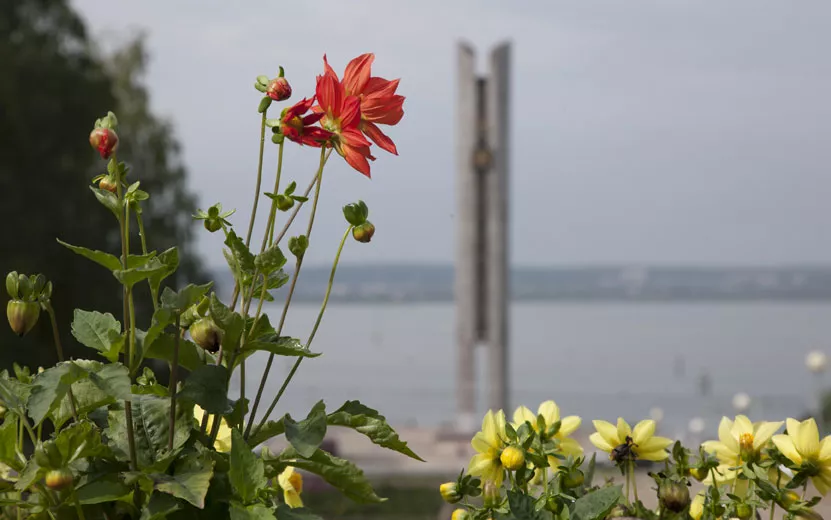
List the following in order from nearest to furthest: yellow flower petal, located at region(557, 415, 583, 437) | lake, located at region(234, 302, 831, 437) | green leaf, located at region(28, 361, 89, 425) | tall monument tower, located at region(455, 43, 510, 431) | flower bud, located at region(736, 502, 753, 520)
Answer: green leaf, located at region(28, 361, 89, 425)
flower bud, located at region(736, 502, 753, 520)
yellow flower petal, located at region(557, 415, 583, 437)
tall monument tower, located at region(455, 43, 510, 431)
lake, located at region(234, 302, 831, 437)

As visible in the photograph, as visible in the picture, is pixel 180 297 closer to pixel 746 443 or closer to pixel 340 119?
pixel 340 119

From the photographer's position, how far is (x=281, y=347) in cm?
62

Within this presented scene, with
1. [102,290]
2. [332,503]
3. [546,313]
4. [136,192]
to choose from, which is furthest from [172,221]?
[546,313]

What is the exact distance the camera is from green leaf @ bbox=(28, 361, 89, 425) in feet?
1.86

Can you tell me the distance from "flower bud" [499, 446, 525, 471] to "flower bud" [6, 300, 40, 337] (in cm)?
32

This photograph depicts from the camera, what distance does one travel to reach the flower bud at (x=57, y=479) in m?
0.57

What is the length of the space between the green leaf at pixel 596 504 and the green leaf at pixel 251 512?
20 centimetres

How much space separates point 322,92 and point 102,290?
27.7 feet

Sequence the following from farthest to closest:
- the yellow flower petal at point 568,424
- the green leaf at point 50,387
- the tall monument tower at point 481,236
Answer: the tall monument tower at point 481,236 → the yellow flower petal at point 568,424 → the green leaf at point 50,387

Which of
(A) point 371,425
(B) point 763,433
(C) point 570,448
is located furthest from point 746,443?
(A) point 371,425

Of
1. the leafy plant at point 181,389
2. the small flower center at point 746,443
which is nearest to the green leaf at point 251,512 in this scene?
the leafy plant at point 181,389

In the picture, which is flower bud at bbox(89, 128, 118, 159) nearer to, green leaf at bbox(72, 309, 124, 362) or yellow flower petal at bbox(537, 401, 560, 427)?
green leaf at bbox(72, 309, 124, 362)

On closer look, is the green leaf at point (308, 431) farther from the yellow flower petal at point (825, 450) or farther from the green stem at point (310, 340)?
the yellow flower petal at point (825, 450)

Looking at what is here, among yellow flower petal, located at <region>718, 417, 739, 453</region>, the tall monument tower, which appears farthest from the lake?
yellow flower petal, located at <region>718, 417, 739, 453</region>
